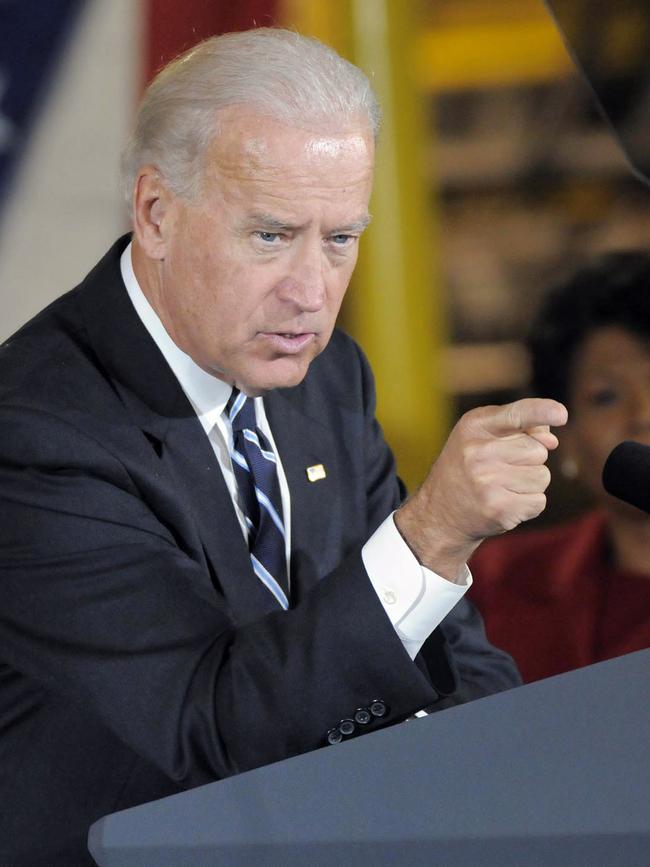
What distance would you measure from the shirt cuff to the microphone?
0.56 feet

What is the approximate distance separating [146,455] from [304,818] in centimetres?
55

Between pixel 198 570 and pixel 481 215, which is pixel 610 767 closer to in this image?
pixel 198 570

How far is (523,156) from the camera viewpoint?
7.54 feet

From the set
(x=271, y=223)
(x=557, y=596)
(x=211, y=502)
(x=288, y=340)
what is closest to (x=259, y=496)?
(x=211, y=502)

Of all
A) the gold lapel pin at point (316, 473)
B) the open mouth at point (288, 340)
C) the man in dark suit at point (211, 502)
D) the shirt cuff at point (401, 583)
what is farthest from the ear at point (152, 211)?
the shirt cuff at point (401, 583)

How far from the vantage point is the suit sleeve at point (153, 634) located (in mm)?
974

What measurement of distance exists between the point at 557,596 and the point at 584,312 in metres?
0.48

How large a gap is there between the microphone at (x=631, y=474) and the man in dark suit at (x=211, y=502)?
5 centimetres

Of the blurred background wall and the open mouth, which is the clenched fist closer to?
the open mouth

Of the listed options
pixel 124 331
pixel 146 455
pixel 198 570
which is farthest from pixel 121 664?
pixel 124 331

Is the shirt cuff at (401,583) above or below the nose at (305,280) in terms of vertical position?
below

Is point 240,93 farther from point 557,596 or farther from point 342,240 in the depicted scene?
point 557,596

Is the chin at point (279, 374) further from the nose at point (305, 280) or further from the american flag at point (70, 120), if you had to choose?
the american flag at point (70, 120)

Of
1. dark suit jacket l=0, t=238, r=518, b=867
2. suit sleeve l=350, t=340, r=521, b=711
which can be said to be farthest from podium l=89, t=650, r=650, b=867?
suit sleeve l=350, t=340, r=521, b=711
